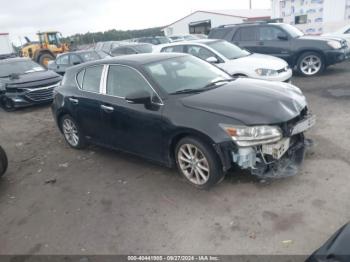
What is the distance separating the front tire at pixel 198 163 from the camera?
3.98 m

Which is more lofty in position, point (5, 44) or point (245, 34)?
point (5, 44)

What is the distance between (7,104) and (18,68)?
146cm

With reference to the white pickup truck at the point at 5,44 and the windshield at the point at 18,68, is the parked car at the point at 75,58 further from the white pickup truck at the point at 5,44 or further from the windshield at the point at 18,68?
the white pickup truck at the point at 5,44

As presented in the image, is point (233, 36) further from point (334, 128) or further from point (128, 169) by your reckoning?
point (128, 169)

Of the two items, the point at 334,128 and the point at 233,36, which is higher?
the point at 233,36

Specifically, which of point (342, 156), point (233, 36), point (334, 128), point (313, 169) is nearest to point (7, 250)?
point (313, 169)

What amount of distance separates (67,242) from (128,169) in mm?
1733

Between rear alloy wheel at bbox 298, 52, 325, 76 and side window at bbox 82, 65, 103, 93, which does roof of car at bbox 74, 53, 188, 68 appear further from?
rear alloy wheel at bbox 298, 52, 325, 76

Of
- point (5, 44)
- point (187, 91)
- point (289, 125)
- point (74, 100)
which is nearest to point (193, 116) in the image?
point (187, 91)

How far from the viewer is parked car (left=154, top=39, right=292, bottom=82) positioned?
794 cm

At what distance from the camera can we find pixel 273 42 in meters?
10.8

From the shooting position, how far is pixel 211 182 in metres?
4.09

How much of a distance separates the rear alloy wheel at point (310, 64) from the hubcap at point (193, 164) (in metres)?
7.54

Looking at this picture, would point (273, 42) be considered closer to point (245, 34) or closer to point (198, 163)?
point (245, 34)
